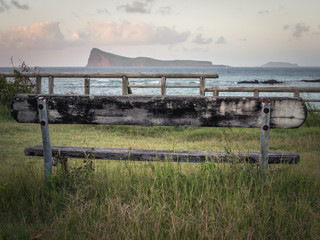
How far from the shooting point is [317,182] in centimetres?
246

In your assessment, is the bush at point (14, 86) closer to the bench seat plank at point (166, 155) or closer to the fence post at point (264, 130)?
the bench seat plank at point (166, 155)

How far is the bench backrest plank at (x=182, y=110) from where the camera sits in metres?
2.09

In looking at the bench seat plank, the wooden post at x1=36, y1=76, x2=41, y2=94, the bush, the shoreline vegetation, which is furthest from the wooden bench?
the wooden post at x1=36, y1=76, x2=41, y2=94

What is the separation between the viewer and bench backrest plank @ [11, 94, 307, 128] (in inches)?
82.2

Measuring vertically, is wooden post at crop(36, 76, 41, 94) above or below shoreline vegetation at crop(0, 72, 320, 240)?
above

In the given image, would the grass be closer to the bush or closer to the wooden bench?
the wooden bench

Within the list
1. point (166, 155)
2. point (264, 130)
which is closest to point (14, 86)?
point (166, 155)

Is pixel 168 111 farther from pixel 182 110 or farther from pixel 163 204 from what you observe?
pixel 163 204

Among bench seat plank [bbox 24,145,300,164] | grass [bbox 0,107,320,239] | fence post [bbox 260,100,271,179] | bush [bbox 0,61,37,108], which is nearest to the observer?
grass [bbox 0,107,320,239]

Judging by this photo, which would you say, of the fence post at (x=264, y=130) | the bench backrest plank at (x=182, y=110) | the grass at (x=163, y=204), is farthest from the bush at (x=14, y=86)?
the fence post at (x=264, y=130)

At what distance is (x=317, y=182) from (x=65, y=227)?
6.61 feet

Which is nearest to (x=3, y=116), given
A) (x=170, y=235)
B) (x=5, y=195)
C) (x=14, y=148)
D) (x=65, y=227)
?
(x=14, y=148)

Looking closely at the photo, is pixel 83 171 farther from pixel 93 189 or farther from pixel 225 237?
pixel 225 237

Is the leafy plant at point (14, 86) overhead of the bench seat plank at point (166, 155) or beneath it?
overhead
